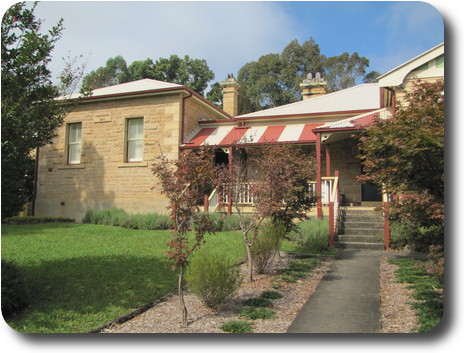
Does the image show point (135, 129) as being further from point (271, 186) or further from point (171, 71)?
point (171, 71)

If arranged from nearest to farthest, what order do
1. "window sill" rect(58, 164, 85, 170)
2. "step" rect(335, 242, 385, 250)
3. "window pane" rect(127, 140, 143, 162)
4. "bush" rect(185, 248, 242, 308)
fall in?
"bush" rect(185, 248, 242, 308), "step" rect(335, 242, 385, 250), "window pane" rect(127, 140, 143, 162), "window sill" rect(58, 164, 85, 170)

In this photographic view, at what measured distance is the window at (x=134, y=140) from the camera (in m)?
14.5

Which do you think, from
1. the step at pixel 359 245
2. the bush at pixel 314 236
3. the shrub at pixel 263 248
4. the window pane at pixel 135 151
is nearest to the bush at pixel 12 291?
the shrub at pixel 263 248

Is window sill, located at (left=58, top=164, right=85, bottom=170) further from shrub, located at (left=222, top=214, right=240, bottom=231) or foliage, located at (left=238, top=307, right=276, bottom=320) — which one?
foliage, located at (left=238, top=307, right=276, bottom=320)

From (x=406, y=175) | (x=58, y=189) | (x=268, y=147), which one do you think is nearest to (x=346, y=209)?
(x=268, y=147)

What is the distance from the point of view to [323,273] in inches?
275

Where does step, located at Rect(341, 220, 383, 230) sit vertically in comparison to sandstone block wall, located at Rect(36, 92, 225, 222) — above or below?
below

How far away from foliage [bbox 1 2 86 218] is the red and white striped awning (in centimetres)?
808

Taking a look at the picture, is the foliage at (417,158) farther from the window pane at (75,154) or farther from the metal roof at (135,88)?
the window pane at (75,154)

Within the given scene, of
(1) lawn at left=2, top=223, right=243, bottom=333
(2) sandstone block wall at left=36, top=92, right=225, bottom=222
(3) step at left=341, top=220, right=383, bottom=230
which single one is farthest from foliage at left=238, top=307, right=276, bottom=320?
(2) sandstone block wall at left=36, top=92, right=225, bottom=222

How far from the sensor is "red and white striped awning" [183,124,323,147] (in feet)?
43.3

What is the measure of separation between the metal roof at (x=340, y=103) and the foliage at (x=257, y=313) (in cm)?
1035

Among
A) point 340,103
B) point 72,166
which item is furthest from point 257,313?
point 72,166

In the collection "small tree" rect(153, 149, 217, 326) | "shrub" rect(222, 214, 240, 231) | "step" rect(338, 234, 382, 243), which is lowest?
"step" rect(338, 234, 382, 243)
